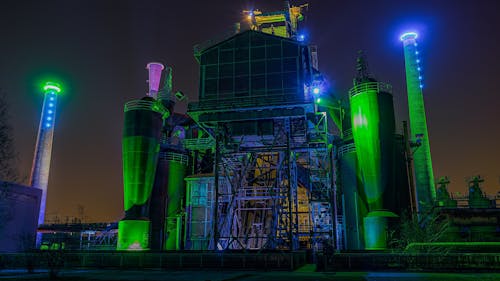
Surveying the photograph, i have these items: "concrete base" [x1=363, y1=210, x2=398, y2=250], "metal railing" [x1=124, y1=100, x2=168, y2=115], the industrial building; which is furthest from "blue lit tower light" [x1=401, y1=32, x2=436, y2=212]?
"metal railing" [x1=124, y1=100, x2=168, y2=115]

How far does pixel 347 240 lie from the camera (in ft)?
143

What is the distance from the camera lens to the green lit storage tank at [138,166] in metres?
41.9

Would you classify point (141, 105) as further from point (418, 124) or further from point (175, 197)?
point (418, 124)

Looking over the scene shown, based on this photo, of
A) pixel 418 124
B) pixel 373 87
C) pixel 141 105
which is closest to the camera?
pixel 373 87

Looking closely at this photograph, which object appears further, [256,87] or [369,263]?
[256,87]

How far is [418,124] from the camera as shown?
63.4 metres

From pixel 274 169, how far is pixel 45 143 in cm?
5599

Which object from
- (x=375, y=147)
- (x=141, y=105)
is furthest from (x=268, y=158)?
(x=141, y=105)

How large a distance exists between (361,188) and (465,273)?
62.0 feet

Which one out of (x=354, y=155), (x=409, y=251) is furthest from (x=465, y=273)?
(x=354, y=155)

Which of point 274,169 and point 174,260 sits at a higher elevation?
point 274,169

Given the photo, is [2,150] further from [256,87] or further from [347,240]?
[347,240]

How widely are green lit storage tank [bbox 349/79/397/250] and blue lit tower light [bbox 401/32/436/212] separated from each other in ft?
64.7

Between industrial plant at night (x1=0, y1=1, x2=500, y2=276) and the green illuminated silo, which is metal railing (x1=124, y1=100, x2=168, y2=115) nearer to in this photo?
industrial plant at night (x1=0, y1=1, x2=500, y2=276)
